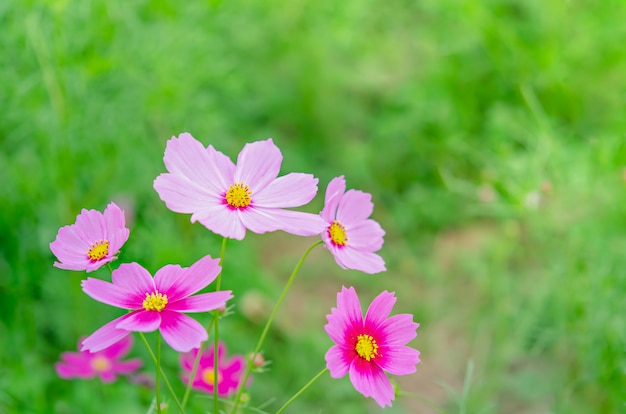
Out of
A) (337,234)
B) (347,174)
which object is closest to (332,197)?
(337,234)

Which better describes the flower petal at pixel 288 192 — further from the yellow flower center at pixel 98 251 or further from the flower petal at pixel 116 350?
the flower petal at pixel 116 350

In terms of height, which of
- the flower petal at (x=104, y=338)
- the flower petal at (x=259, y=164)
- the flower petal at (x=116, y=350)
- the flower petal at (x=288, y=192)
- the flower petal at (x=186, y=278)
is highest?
the flower petal at (x=259, y=164)

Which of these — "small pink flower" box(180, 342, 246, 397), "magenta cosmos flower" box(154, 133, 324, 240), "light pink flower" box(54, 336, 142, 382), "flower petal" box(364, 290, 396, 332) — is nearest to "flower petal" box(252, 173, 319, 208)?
"magenta cosmos flower" box(154, 133, 324, 240)

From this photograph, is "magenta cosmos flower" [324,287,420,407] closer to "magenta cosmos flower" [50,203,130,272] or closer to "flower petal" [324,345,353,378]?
"flower petal" [324,345,353,378]

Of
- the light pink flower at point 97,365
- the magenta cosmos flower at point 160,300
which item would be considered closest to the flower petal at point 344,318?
the magenta cosmos flower at point 160,300

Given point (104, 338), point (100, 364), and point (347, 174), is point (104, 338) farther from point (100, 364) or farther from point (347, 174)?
point (347, 174)

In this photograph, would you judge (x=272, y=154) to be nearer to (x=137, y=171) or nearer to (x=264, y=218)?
(x=264, y=218)

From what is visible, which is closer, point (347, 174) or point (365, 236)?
point (365, 236)
